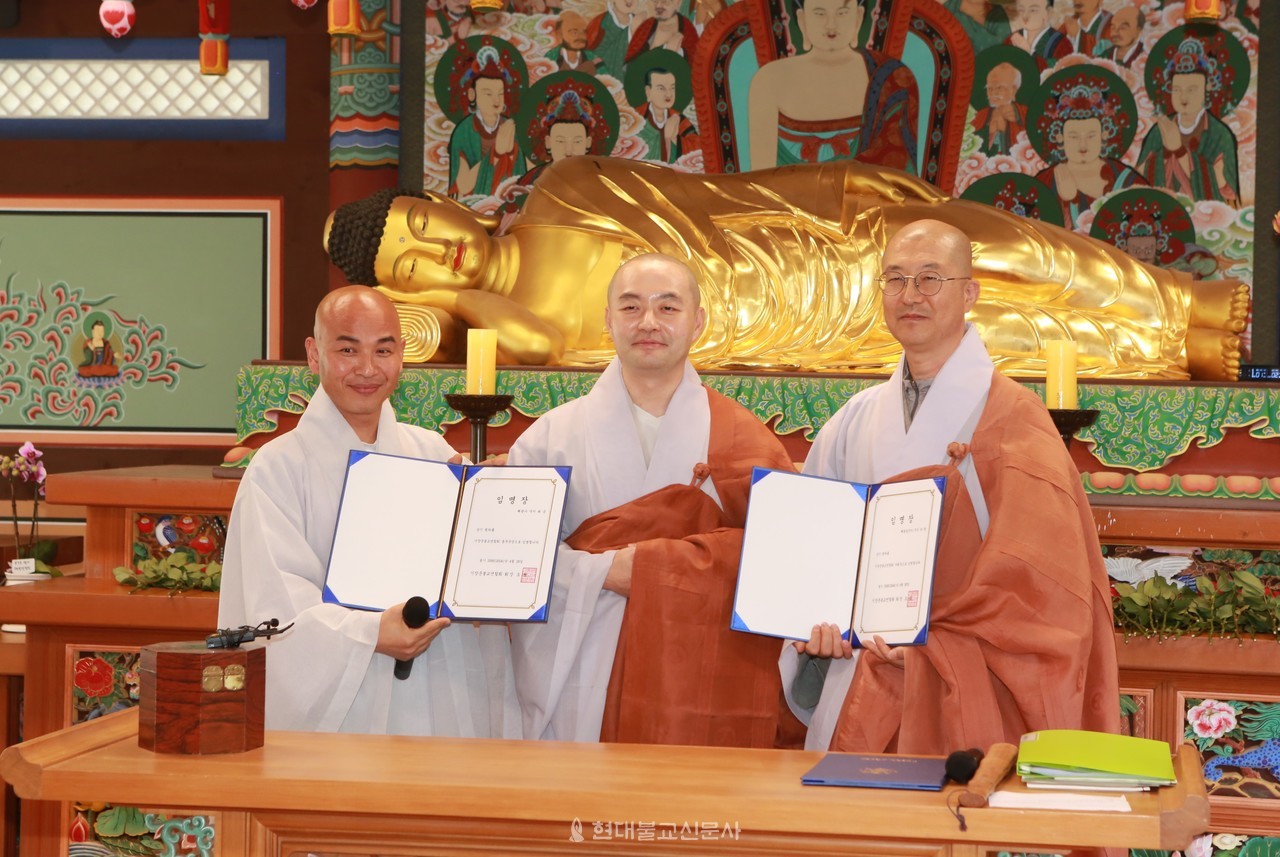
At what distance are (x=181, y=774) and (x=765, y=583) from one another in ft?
3.22

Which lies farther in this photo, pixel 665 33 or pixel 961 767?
pixel 665 33

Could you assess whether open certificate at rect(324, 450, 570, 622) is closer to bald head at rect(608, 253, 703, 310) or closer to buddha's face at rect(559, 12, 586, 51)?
bald head at rect(608, 253, 703, 310)

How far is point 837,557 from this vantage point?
2.26 metres

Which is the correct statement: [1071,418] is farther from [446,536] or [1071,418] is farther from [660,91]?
[660,91]

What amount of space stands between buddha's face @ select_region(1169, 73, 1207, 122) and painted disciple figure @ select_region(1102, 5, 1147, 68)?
0.19m

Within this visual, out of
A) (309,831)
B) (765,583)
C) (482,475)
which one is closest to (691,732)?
(765,583)

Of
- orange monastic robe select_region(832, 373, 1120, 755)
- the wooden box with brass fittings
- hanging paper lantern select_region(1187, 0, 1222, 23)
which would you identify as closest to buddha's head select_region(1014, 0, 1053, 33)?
hanging paper lantern select_region(1187, 0, 1222, 23)

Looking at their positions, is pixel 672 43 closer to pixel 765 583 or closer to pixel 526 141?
pixel 526 141

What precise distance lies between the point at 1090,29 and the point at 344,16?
2.91 meters

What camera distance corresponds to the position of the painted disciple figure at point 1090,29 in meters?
5.46

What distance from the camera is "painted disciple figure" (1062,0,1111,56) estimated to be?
546cm

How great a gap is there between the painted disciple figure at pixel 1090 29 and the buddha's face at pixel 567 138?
200 cm

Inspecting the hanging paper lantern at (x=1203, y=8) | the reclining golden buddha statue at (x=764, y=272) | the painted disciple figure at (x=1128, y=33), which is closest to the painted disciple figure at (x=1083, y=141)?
the painted disciple figure at (x=1128, y=33)

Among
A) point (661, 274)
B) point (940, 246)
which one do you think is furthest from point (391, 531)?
point (940, 246)
